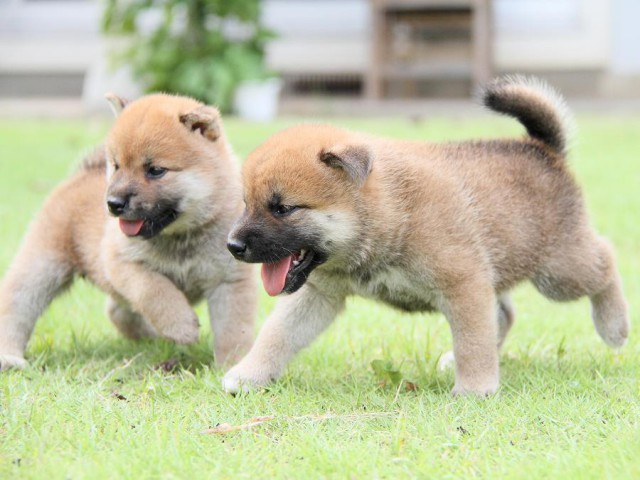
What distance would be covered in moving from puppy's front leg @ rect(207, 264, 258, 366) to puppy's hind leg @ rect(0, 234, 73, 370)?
876 millimetres

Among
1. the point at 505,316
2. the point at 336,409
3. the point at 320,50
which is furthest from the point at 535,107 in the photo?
the point at 320,50

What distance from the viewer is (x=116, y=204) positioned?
4426mm

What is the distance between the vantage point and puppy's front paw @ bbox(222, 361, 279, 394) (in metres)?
4.03

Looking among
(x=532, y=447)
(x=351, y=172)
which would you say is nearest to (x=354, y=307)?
(x=351, y=172)

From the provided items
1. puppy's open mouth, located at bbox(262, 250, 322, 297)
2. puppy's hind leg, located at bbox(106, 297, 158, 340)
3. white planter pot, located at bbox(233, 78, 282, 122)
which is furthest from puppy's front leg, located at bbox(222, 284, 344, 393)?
white planter pot, located at bbox(233, 78, 282, 122)

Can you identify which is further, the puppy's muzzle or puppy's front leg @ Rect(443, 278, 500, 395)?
the puppy's muzzle

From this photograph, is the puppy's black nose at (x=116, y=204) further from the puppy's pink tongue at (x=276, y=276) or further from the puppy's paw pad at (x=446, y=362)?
the puppy's paw pad at (x=446, y=362)

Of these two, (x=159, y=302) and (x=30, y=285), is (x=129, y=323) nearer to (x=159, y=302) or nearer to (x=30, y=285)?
(x=30, y=285)

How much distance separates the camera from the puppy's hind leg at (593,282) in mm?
4547

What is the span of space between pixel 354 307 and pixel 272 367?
5.50 feet

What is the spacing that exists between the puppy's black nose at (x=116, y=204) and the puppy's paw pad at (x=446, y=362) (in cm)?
159

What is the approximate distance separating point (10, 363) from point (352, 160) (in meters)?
1.81

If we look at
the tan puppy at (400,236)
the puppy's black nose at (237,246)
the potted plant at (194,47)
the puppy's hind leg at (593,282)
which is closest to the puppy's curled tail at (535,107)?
the tan puppy at (400,236)

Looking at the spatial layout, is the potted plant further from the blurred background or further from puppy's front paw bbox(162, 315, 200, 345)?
puppy's front paw bbox(162, 315, 200, 345)
